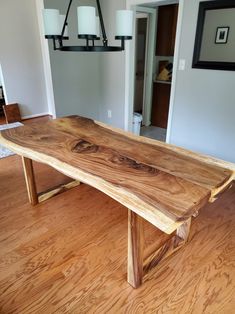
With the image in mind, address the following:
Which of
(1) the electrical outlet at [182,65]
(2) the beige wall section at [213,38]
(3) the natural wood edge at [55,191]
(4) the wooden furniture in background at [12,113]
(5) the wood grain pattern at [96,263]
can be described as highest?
(2) the beige wall section at [213,38]

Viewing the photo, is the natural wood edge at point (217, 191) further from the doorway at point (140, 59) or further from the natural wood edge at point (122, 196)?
the doorway at point (140, 59)

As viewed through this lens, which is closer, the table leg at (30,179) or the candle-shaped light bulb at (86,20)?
the candle-shaped light bulb at (86,20)

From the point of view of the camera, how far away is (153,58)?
4.10 metres

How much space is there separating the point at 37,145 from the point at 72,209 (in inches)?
29.9

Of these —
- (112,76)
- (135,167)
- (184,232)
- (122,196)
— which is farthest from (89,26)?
(112,76)

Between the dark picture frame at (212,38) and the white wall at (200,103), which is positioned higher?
the dark picture frame at (212,38)

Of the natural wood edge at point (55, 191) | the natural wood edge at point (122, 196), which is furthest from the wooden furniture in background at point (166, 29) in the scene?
the natural wood edge at point (122, 196)

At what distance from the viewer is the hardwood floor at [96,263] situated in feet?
4.62

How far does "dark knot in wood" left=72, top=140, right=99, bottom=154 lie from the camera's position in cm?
161

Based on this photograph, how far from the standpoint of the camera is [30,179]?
214 centimetres

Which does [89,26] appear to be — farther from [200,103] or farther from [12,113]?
[12,113]

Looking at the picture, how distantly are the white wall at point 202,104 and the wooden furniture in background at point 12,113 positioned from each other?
9.59ft

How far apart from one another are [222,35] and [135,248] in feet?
7.85

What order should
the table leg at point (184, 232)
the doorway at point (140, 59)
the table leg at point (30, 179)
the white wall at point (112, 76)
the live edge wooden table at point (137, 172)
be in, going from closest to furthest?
the live edge wooden table at point (137, 172), the table leg at point (184, 232), the table leg at point (30, 179), the white wall at point (112, 76), the doorway at point (140, 59)
